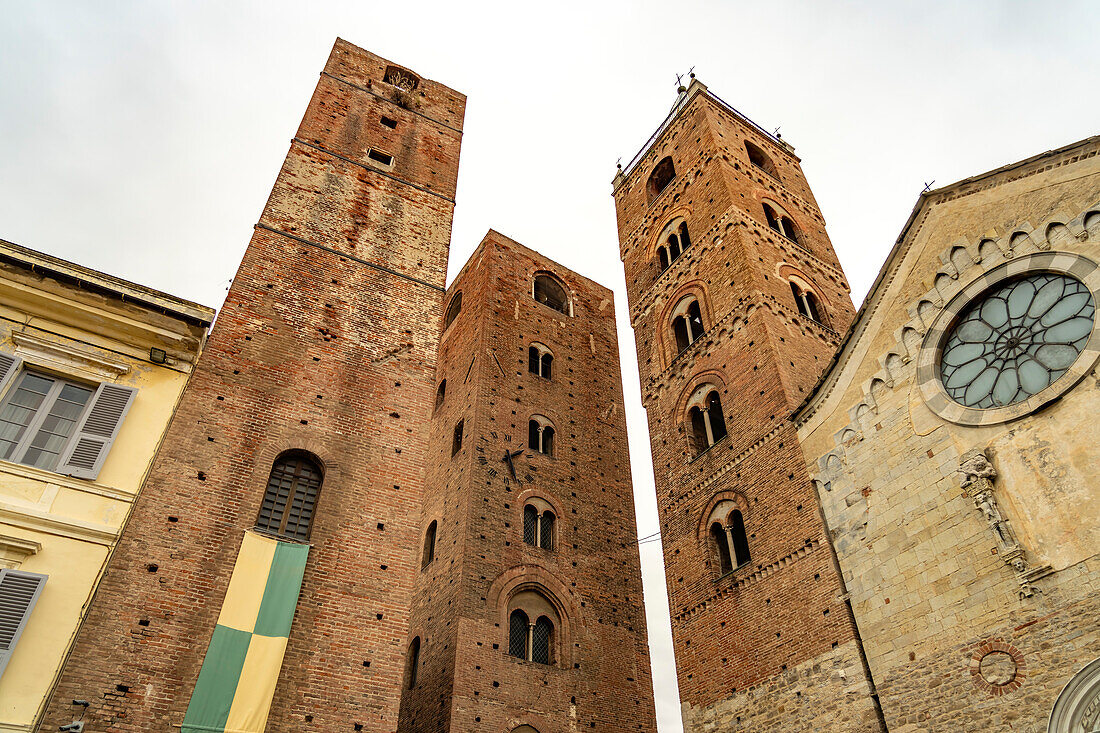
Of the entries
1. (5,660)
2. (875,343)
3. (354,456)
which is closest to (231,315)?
(354,456)

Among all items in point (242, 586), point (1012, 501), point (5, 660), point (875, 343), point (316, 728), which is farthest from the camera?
point (875, 343)

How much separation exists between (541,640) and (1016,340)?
36.4 feet

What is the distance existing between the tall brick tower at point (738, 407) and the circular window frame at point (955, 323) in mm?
2898

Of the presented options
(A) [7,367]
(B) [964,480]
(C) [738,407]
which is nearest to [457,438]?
(C) [738,407]

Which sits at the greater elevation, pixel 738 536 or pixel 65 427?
pixel 738 536

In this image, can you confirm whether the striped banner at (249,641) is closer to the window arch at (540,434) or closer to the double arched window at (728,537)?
the double arched window at (728,537)

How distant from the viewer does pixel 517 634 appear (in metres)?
16.2

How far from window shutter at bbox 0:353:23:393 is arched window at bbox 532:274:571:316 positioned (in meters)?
17.7

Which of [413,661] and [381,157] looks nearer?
[381,157]

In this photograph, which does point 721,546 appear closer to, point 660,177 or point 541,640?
point 541,640

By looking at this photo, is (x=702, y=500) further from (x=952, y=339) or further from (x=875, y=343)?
(x=952, y=339)

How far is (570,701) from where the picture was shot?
1559 cm

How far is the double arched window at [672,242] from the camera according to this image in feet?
71.3

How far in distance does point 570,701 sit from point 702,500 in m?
5.07
